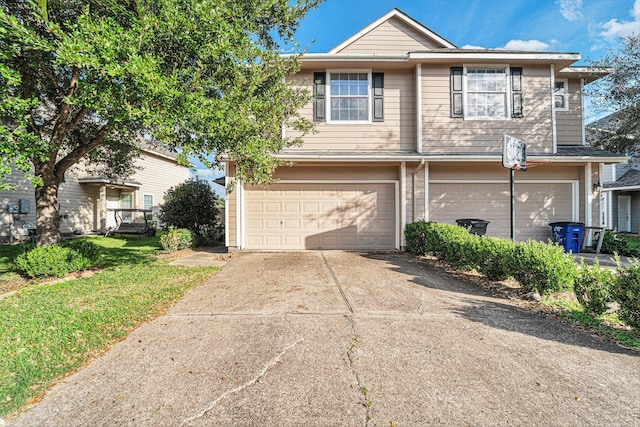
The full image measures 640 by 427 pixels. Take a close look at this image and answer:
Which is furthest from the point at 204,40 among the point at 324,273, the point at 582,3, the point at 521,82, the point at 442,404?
the point at 582,3

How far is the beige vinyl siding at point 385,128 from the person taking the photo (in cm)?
957

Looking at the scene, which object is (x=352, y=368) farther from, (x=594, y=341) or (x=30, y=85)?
(x=30, y=85)

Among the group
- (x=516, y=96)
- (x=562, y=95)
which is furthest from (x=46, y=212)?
(x=562, y=95)

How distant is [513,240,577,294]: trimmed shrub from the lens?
4.42 metres

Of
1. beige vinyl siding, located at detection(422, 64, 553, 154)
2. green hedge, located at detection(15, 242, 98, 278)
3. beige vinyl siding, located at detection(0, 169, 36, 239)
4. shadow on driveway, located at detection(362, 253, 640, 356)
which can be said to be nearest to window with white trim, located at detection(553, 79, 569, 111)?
beige vinyl siding, located at detection(422, 64, 553, 154)

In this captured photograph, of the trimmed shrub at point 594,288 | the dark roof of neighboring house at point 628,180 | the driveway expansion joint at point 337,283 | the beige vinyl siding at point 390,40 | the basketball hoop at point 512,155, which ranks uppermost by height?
the beige vinyl siding at point 390,40

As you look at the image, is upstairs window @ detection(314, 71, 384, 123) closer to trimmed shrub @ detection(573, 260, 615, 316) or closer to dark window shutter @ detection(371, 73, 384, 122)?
dark window shutter @ detection(371, 73, 384, 122)

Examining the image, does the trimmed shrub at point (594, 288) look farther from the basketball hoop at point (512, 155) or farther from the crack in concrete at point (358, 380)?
the crack in concrete at point (358, 380)

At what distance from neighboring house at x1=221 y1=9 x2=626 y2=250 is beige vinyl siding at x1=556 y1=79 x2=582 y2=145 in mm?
766

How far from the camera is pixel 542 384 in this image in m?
2.52

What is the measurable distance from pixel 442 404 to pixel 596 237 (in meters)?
10.5

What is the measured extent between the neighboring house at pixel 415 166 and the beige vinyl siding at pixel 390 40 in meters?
1.56

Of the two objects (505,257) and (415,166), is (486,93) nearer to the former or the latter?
(415,166)

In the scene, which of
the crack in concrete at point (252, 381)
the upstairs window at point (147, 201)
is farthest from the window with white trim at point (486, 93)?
the upstairs window at point (147, 201)
